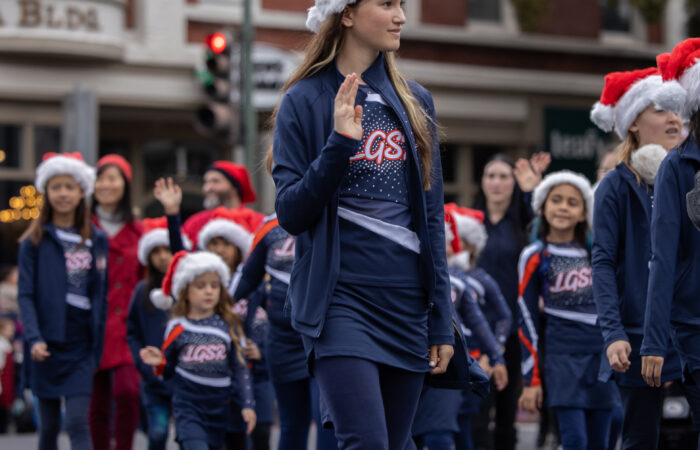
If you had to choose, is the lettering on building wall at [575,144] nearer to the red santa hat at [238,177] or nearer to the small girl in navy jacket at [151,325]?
the red santa hat at [238,177]

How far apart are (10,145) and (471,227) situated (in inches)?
471

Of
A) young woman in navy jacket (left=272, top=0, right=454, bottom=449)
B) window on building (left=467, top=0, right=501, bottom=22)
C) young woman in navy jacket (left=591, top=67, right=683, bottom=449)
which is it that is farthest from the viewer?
window on building (left=467, top=0, right=501, bottom=22)

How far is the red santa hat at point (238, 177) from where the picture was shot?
10.6 metres

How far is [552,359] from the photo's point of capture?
786cm

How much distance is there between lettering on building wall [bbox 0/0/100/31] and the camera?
1864 cm

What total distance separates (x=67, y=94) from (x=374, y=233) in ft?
50.8

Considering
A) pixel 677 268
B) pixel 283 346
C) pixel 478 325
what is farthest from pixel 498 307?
pixel 677 268

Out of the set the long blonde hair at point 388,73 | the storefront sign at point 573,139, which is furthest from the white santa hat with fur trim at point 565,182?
the storefront sign at point 573,139

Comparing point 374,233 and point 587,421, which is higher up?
point 374,233

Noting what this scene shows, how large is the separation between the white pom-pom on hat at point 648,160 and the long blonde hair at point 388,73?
1.69 meters

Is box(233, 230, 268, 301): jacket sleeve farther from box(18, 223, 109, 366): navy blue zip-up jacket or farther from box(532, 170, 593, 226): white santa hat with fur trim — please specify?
box(532, 170, 593, 226): white santa hat with fur trim

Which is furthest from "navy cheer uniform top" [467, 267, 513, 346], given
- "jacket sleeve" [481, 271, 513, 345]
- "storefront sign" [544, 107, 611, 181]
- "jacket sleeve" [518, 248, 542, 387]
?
"storefront sign" [544, 107, 611, 181]

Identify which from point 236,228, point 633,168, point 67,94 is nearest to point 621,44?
point 67,94

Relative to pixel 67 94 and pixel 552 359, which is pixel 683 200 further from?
pixel 67 94
